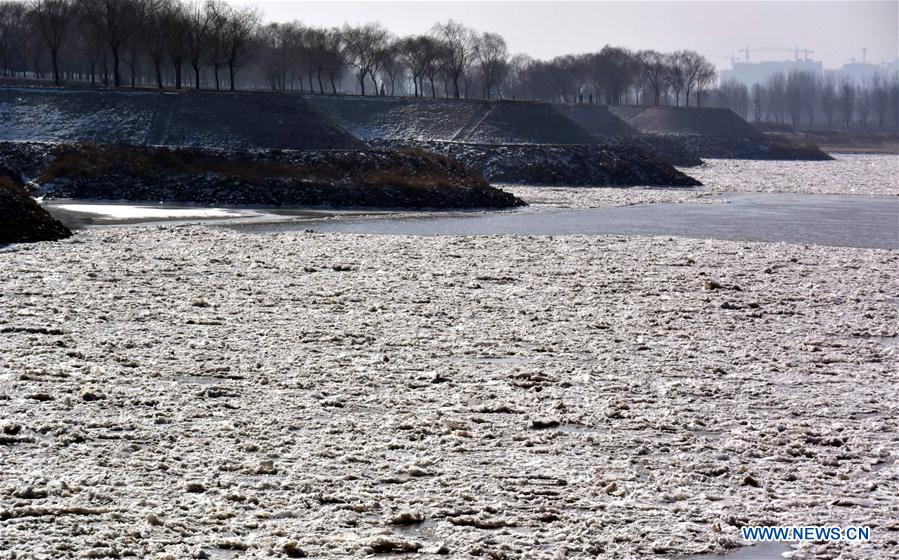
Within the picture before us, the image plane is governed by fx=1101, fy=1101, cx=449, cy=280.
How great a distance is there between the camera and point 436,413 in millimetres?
12367

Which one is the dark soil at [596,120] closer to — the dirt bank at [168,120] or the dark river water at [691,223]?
the dirt bank at [168,120]

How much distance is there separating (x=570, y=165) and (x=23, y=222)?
4108 cm

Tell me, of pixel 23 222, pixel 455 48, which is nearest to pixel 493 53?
pixel 455 48

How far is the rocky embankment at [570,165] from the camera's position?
63688 mm

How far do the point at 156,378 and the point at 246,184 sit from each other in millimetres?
32667

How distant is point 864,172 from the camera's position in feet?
260

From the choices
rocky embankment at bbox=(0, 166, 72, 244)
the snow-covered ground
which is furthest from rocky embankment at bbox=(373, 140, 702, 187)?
the snow-covered ground

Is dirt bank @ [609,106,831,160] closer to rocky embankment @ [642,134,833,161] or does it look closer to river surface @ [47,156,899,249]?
rocky embankment @ [642,134,833,161]

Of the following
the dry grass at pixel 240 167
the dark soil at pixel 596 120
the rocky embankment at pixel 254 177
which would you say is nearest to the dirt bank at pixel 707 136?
the dark soil at pixel 596 120

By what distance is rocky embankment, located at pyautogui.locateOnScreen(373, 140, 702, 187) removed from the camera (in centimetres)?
6369

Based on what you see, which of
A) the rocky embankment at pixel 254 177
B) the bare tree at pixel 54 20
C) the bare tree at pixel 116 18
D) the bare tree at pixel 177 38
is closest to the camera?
the rocky embankment at pixel 254 177

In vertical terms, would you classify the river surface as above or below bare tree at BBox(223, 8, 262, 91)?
below

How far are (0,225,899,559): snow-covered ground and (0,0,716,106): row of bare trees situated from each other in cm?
5989

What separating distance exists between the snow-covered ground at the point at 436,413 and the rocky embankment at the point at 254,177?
22.4 meters
